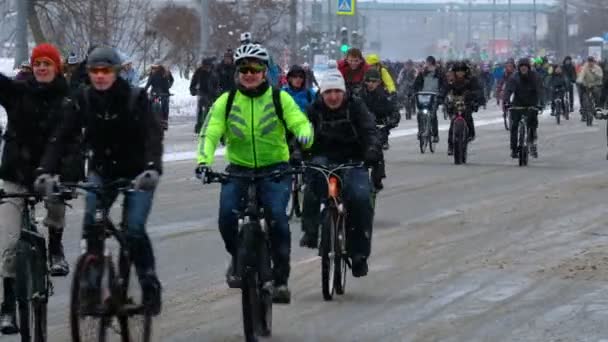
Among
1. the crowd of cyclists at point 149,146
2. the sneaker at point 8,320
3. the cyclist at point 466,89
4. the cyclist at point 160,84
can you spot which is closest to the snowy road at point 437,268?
the sneaker at point 8,320

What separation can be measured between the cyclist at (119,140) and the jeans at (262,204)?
31.2 inches

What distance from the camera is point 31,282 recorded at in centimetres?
930

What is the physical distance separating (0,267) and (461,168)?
53.4ft

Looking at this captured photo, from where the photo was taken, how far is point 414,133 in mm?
38156

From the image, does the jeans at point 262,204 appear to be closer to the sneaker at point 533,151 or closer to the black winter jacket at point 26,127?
Result: the black winter jacket at point 26,127

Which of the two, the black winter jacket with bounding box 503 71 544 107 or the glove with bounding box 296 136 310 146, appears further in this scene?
the black winter jacket with bounding box 503 71 544 107

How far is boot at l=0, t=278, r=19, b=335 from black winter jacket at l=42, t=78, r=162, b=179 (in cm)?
103

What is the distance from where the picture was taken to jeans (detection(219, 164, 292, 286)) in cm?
991

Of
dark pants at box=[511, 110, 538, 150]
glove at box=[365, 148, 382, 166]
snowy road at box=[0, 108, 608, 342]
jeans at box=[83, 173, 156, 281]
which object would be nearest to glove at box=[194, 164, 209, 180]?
jeans at box=[83, 173, 156, 281]

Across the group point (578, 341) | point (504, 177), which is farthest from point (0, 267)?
point (504, 177)

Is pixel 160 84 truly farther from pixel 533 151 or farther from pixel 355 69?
pixel 355 69

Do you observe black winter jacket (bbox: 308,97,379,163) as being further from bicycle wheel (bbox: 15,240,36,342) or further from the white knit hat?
bicycle wheel (bbox: 15,240,36,342)

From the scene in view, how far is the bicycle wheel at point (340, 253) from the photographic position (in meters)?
11.8

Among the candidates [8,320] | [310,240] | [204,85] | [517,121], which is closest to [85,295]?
[8,320]
